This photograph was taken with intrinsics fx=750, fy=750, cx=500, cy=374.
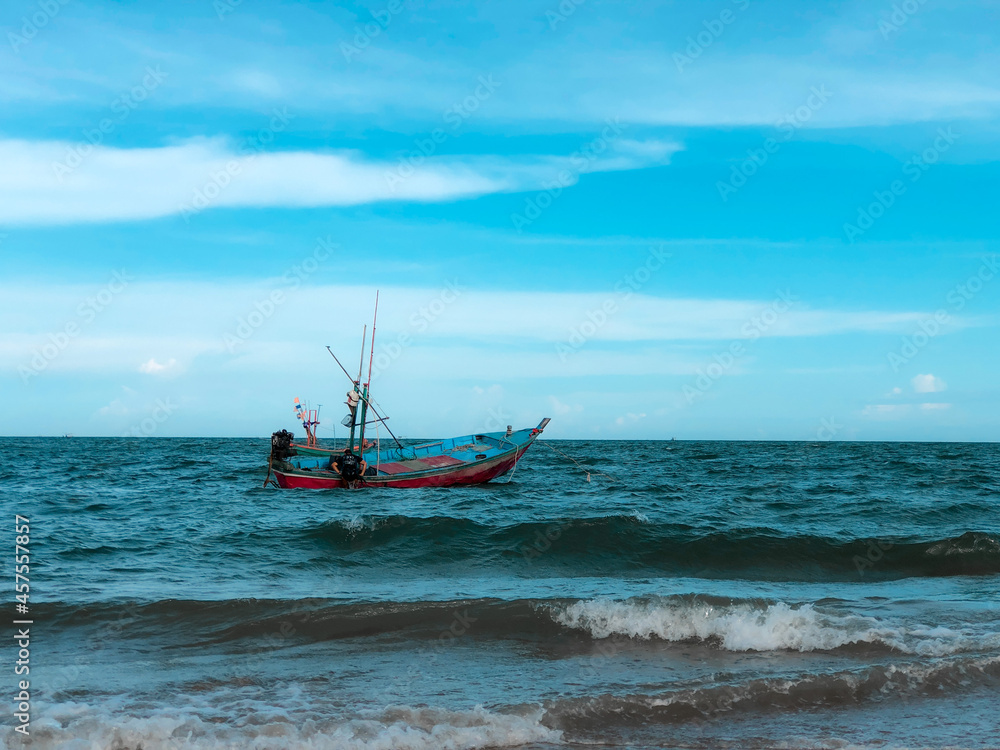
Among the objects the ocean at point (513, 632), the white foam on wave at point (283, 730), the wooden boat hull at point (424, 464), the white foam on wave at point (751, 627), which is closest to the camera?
the white foam on wave at point (283, 730)

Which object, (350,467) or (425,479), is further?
(425,479)

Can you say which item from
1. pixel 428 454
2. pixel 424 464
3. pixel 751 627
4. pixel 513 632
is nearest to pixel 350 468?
pixel 424 464

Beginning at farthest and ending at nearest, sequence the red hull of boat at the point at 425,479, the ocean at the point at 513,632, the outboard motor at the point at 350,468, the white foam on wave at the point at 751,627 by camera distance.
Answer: the red hull of boat at the point at 425,479 → the outboard motor at the point at 350,468 → the white foam on wave at the point at 751,627 → the ocean at the point at 513,632

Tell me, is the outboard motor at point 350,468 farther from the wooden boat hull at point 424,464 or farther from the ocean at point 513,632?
the ocean at point 513,632

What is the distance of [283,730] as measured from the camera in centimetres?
628

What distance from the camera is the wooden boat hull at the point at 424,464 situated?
29188 mm

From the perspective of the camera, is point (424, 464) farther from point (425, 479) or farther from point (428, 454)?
point (425, 479)

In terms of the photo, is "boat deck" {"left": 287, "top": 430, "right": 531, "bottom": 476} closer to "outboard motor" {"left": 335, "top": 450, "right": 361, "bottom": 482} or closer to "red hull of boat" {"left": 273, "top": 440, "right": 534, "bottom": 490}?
"red hull of boat" {"left": 273, "top": 440, "right": 534, "bottom": 490}

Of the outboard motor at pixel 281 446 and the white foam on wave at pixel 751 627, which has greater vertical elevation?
the outboard motor at pixel 281 446

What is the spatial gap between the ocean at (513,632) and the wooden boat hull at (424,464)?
9.42m

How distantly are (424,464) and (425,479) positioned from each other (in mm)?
2213

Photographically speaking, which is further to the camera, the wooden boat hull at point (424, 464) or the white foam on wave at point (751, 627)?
the wooden boat hull at point (424, 464)

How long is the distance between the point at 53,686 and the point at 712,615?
7506mm

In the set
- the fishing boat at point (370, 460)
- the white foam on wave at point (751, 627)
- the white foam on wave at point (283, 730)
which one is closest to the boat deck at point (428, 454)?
the fishing boat at point (370, 460)
